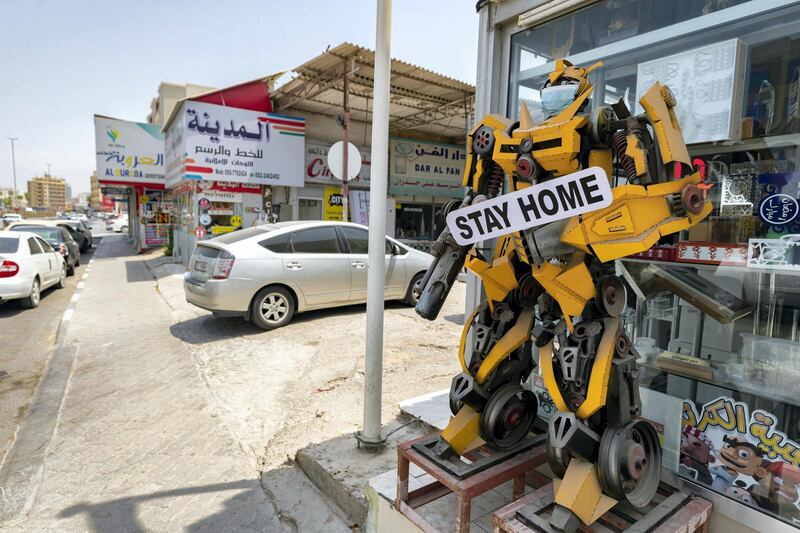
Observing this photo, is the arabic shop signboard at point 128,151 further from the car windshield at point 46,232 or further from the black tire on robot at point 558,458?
the black tire on robot at point 558,458

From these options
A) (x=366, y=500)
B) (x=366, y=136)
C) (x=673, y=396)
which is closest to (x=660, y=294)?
(x=673, y=396)

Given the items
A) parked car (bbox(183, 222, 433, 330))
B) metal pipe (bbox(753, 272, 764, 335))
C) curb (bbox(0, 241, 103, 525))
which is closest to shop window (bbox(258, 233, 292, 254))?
parked car (bbox(183, 222, 433, 330))

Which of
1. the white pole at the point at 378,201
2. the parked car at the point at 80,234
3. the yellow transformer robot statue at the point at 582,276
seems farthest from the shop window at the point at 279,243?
the parked car at the point at 80,234

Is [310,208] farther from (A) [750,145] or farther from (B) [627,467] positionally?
(B) [627,467]

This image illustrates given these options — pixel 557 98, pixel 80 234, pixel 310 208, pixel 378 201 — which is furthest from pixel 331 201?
pixel 557 98

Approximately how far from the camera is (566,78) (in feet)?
7.56

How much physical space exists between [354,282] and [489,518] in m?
5.22

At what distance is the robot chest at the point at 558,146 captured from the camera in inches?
83.8

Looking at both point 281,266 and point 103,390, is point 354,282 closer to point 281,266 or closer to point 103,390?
point 281,266

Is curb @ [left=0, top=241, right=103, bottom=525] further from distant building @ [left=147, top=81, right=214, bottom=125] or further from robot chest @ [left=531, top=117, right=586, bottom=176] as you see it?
distant building @ [left=147, top=81, right=214, bottom=125]

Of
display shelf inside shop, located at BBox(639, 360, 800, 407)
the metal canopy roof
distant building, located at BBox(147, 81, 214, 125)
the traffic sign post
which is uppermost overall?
distant building, located at BBox(147, 81, 214, 125)

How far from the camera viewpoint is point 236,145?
13.0 metres

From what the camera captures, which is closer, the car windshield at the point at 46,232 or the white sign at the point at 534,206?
the white sign at the point at 534,206

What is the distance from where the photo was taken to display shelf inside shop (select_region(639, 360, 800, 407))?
7.44 ft
